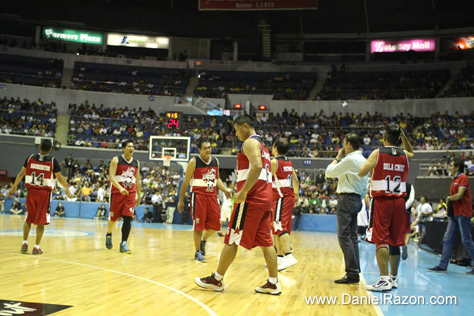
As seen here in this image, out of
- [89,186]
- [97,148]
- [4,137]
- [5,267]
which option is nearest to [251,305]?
[5,267]

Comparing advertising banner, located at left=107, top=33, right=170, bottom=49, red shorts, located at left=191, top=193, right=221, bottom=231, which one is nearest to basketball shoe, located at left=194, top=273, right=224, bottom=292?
red shorts, located at left=191, top=193, right=221, bottom=231

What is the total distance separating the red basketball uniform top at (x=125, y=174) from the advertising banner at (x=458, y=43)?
3638 cm

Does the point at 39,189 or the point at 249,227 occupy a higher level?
the point at 39,189

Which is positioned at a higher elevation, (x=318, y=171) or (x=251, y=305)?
(x=318, y=171)

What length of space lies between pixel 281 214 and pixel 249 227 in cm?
251

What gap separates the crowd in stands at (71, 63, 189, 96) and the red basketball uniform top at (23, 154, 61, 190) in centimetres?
2968

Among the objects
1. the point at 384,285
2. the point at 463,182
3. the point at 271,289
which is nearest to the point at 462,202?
the point at 463,182

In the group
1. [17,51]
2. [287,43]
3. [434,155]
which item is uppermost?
[287,43]

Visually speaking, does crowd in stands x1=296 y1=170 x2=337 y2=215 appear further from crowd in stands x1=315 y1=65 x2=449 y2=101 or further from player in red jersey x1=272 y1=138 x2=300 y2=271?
player in red jersey x1=272 y1=138 x2=300 y2=271

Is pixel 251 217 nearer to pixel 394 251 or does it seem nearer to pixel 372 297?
pixel 372 297

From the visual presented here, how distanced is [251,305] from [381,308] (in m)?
1.42

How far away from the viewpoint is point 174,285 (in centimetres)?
547

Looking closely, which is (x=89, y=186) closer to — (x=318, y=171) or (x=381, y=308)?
(x=318, y=171)

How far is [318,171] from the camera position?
27406 mm
